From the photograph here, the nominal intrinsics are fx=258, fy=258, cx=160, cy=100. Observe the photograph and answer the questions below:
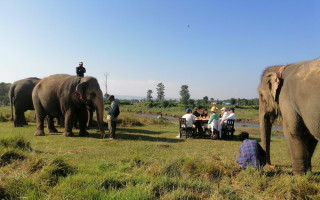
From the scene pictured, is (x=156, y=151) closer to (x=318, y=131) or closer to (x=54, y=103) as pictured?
(x=318, y=131)

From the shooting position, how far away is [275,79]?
5602 mm

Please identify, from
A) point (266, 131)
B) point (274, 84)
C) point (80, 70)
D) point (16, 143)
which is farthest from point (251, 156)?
point (80, 70)

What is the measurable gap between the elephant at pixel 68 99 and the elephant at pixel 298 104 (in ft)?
23.1

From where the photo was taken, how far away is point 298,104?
4.98 metres

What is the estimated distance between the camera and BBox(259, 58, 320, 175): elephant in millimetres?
4664

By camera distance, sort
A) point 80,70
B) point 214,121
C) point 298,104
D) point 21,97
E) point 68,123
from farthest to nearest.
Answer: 1. point 21,97
2. point 80,70
3. point 214,121
4. point 68,123
5. point 298,104

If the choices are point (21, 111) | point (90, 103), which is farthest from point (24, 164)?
point (21, 111)

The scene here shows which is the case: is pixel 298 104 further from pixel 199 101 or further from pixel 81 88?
pixel 199 101

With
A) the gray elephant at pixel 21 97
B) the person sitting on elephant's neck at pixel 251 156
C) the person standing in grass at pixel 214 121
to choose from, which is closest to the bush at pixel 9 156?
the person sitting on elephant's neck at pixel 251 156

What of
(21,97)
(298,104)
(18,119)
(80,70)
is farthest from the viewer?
(21,97)

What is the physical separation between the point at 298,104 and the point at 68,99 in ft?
29.8

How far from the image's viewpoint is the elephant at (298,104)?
4.66 metres

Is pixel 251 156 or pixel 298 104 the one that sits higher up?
pixel 298 104

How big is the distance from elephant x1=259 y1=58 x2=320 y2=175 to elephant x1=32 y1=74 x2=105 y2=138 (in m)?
7.04
